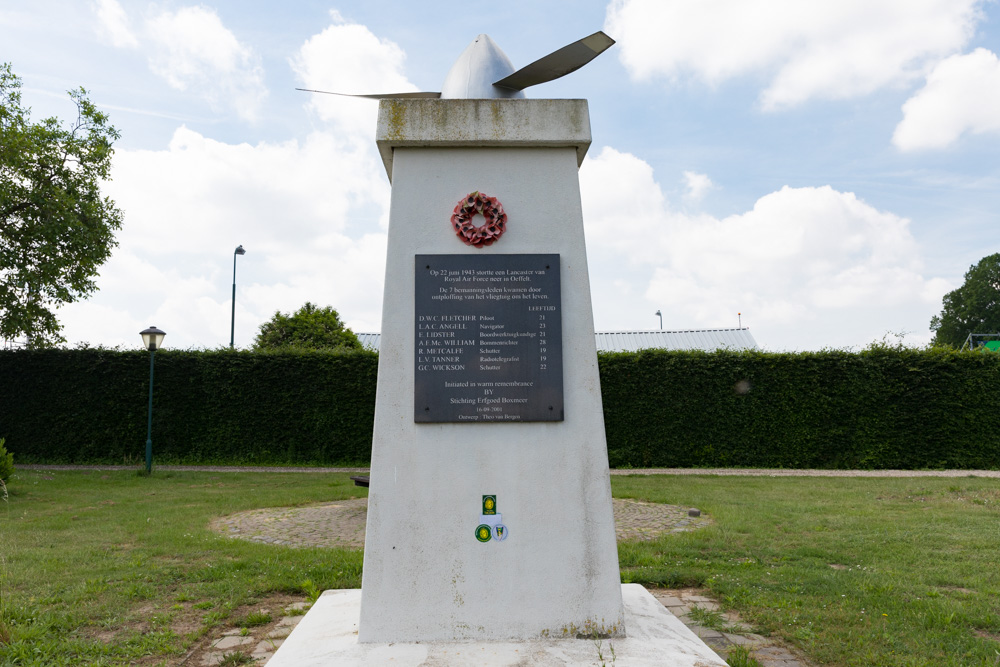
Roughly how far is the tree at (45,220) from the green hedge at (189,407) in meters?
1.20

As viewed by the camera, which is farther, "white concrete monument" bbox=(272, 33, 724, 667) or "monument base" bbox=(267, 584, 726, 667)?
"white concrete monument" bbox=(272, 33, 724, 667)

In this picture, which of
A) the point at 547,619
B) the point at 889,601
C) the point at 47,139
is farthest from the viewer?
the point at 47,139

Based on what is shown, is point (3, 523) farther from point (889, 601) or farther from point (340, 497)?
point (889, 601)

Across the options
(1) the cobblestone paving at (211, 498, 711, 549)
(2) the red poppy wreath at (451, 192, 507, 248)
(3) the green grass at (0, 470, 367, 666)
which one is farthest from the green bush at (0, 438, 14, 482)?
(2) the red poppy wreath at (451, 192, 507, 248)

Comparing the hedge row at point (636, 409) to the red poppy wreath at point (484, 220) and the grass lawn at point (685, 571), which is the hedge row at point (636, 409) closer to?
the grass lawn at point (685, 571)

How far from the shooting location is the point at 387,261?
3.66 meters

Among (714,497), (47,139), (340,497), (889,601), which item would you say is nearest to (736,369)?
(714,497)

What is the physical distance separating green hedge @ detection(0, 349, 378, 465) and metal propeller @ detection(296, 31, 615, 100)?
468 inches

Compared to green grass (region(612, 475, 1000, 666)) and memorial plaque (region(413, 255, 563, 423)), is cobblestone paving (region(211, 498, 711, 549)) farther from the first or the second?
memorial plaque (region(413, 255, 563, 423))

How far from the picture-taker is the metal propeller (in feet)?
12.4

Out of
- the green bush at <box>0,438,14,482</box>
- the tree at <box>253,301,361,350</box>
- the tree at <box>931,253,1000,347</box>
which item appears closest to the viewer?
the green bush at <box>0,438,14,482</box>

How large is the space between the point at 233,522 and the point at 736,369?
11596 mm

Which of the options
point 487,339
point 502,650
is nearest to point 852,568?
point 502,650

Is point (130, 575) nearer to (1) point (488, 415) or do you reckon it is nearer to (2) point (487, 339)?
(1) point (488, 415)
